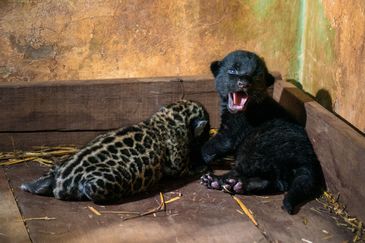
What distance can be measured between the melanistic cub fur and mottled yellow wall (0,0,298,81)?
2.84ft

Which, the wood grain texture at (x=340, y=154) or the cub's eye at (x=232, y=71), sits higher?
the cub's eye at (x=232, y=71)

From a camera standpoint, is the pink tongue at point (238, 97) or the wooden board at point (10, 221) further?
the pink tongue at point (238, 97)

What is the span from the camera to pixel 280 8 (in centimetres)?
682

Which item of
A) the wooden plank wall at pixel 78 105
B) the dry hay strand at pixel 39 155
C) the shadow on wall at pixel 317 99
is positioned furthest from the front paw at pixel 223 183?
the dry hay strand at pixel 39 155

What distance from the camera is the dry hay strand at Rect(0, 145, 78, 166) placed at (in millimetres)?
6012

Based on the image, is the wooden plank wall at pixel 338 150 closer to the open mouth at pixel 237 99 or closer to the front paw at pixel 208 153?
the open mouth at pixel 237 99

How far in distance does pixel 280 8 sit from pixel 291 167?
2.26 m

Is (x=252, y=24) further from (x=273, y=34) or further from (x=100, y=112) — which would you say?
(x=100, y=112)

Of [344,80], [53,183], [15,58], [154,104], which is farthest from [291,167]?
[15,58]

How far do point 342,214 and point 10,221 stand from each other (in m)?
2.71

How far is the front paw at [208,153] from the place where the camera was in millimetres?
5926

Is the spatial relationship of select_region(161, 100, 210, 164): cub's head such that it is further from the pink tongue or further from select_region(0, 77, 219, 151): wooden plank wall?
the pink tongue

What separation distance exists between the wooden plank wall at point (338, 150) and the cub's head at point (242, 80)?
0.48 metres

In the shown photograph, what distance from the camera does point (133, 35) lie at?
258 inches
